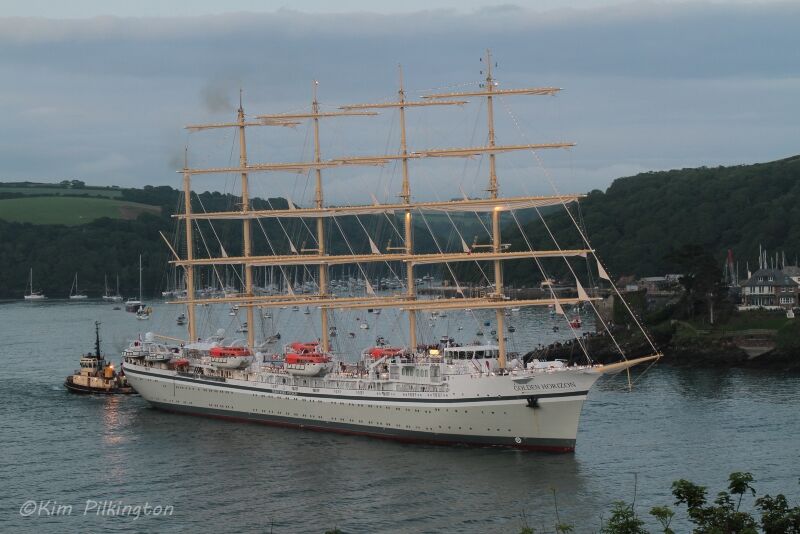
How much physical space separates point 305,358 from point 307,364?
58cm

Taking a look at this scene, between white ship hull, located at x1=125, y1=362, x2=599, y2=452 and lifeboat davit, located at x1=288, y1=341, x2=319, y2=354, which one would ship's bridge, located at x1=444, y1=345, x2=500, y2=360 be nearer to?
white ship hull, located at x1=125, y1=362, x2=599, y2=452

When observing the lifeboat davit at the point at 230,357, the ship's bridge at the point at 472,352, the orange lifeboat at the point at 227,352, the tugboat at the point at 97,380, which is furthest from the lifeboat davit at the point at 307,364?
the tugboat at the point at 97,380

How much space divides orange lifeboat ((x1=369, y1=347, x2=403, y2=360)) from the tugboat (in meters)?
27.2

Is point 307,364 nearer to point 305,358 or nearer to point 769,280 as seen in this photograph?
point 305,358

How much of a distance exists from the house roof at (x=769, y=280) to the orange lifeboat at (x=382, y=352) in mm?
61909

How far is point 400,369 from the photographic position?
238ft

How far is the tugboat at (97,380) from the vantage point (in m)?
94.3

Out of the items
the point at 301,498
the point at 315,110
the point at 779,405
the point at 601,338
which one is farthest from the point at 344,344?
the point at 301,498

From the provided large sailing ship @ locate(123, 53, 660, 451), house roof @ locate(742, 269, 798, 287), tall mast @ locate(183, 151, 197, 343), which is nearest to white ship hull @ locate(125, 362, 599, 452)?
large sailing ship @ locate(123, 53, 660, 451)

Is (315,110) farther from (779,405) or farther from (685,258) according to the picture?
(685,258)

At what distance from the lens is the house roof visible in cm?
12425

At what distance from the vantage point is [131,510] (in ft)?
184

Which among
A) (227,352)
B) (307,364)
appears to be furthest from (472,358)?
(227,352)

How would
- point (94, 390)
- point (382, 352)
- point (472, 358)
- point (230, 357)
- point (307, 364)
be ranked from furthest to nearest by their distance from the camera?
point (94, 390) < point (230, 357) < point (307, 364) < point (382, 352) < point (472, 358)
